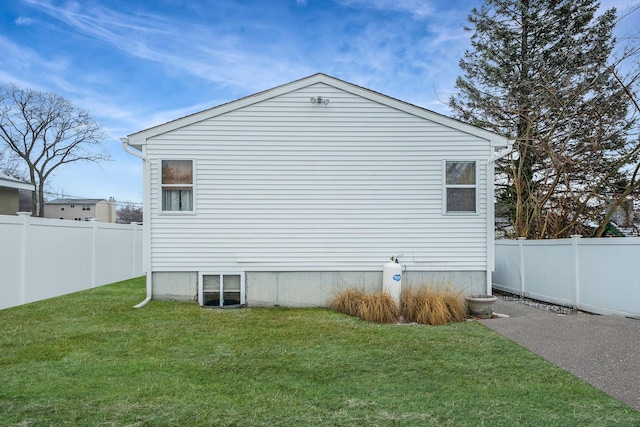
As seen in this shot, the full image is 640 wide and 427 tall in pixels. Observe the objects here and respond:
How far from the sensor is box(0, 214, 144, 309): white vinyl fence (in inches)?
307

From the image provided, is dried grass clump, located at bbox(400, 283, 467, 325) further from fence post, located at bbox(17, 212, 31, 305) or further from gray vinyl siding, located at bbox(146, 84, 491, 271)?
fence post, located at bbox(17, 212, 31, 305)

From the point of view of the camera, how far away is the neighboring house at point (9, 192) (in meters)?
14.0

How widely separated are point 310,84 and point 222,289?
4.21 metres

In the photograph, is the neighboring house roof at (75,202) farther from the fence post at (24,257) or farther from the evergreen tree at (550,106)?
the fence post at (24,257)

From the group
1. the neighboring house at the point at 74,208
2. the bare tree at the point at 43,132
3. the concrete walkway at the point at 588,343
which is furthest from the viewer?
the neighboring house at the point at 74,208

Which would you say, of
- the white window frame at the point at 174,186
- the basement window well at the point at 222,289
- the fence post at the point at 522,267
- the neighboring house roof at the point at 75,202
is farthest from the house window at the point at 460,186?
the neighboring house roof at the point at 75,202

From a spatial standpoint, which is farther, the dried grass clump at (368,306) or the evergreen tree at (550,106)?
the evergreen tree at (550,106)

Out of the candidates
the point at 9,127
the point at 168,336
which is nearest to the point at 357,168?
the point at 168,336

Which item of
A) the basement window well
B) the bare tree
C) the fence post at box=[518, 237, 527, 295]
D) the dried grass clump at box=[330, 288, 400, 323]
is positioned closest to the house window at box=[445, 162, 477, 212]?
the dried grass clump at box=[330, 288, 400, 323]

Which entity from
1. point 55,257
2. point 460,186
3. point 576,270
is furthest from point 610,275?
point 55,257

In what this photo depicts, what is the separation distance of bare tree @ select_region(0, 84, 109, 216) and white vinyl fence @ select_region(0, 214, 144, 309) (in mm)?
20194

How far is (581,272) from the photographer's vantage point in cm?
806

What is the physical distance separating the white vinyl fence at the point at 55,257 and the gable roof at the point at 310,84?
2609 millimetres

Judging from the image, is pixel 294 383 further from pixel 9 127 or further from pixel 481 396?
pixel 9 127
